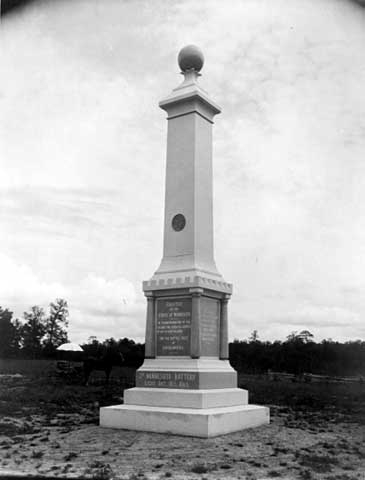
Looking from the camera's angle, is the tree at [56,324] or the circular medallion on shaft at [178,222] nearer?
the circular medallion on shaft at [178,222]

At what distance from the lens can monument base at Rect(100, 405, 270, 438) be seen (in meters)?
9.44

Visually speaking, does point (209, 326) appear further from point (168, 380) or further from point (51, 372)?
point (51, 372)

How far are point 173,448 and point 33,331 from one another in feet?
202

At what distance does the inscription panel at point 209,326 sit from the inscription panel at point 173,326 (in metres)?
0.29

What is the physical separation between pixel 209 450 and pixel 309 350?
26.7 meters

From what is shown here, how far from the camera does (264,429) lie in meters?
10.5

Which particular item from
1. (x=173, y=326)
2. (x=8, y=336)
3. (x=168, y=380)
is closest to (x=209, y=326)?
(x=173, y=326)

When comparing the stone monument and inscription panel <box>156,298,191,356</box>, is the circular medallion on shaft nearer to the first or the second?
the stone monument

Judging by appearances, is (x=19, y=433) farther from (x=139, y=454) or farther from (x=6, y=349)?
(x=6, y=349)

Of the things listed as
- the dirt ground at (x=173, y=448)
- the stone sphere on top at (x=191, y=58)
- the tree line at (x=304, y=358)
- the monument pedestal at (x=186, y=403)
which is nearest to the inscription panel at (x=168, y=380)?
the monument pedestal at (x=186, y=403)

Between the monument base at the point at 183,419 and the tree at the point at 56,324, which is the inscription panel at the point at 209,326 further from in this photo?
Answer: the tree at the point at 56,324

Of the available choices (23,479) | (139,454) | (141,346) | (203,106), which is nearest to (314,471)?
(139,454)

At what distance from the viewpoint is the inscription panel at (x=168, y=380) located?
10562 millimetres

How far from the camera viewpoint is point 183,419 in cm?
960
